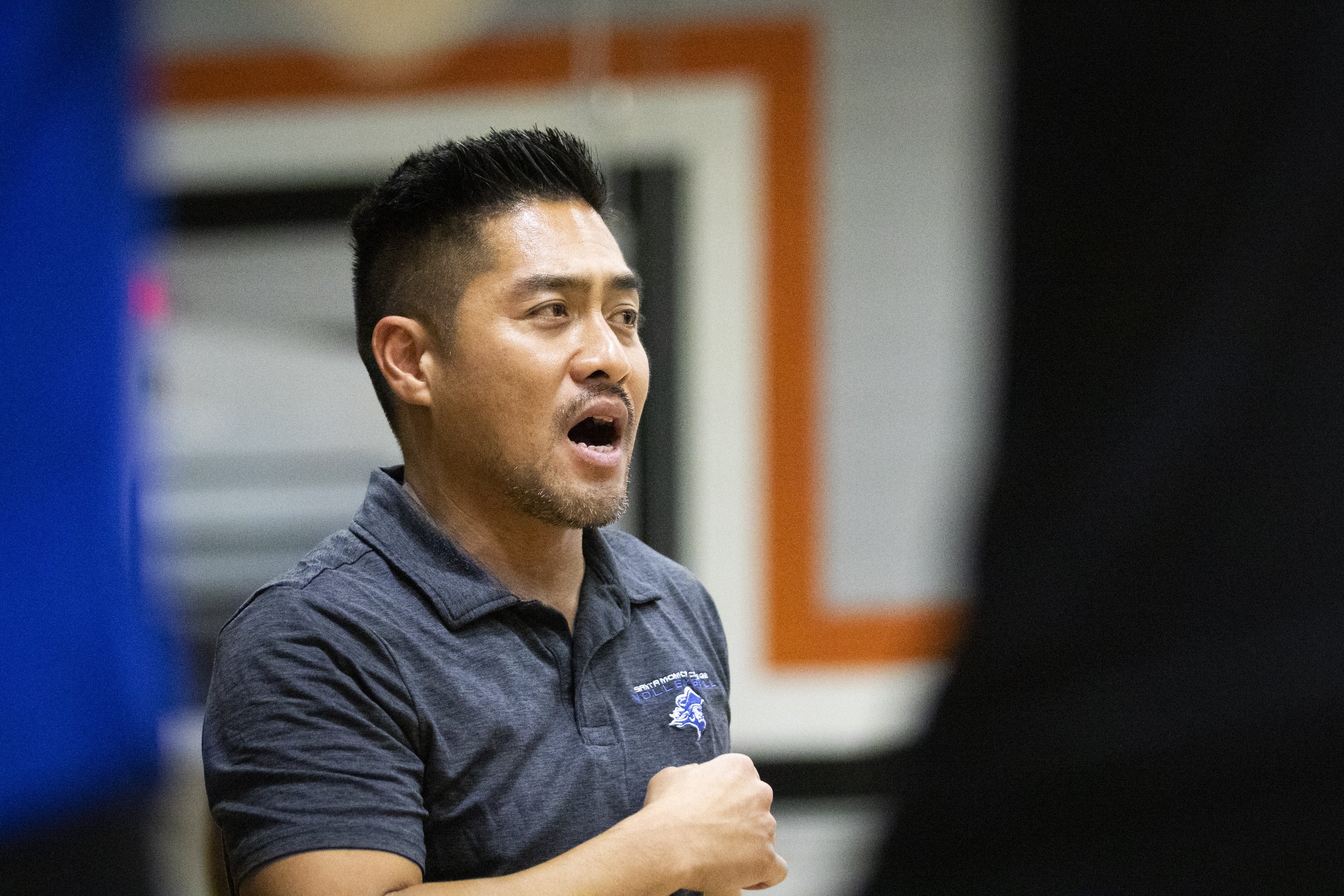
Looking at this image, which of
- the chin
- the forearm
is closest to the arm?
the forearm

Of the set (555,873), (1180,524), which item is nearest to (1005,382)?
(1180,524)

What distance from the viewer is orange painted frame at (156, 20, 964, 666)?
8.79 ft

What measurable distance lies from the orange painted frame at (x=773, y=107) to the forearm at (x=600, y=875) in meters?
1.78

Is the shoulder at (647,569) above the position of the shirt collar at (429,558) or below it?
below

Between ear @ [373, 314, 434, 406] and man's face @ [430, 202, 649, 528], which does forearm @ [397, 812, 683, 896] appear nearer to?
man's face @ [430, 202, 649, 528]

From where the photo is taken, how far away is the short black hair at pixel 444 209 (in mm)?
1075

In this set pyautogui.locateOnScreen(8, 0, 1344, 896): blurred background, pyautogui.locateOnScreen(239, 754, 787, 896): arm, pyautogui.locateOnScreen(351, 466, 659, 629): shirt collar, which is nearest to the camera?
pyautogui.locateOnScreen(8, 0, 1344, 896): blurred background

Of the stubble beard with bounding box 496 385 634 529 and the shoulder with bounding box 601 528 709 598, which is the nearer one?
the stubble beard with bounding box 496 385 634 529

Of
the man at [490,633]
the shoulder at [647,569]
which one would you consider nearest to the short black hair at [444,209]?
the man at [490,633]

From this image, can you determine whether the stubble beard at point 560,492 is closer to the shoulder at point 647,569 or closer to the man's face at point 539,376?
the man's face at point 539,376

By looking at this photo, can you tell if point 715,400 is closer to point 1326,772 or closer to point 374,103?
point 374,103

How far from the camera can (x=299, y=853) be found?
86cm

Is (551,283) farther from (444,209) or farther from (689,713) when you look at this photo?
(689,713)

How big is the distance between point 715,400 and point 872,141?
0.65m
